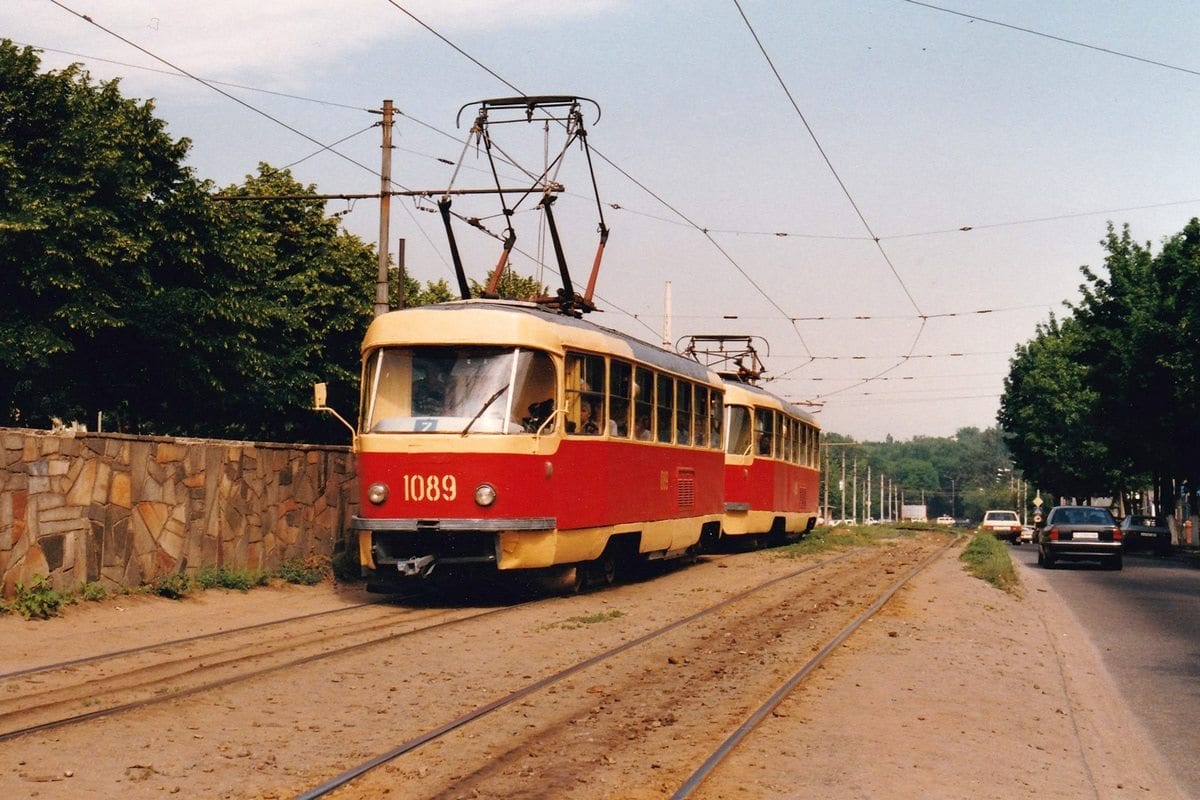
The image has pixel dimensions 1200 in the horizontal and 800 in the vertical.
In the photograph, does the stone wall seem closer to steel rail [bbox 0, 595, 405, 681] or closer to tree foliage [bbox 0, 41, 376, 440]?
steel rail [bbox 0, 595, 405, 681]

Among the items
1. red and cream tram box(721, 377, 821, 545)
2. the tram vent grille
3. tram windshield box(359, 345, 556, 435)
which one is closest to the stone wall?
tram windshield box(359, 345, 556, 435)

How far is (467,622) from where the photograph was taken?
43.0ft

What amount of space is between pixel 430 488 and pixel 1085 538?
60.9ft

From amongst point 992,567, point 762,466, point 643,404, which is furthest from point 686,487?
point 762,466

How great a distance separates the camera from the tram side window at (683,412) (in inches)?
763

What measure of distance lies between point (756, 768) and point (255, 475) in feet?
36.2

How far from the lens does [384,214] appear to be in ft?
64.3

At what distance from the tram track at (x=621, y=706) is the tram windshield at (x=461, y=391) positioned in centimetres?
283

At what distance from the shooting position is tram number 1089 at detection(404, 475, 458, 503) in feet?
46.3

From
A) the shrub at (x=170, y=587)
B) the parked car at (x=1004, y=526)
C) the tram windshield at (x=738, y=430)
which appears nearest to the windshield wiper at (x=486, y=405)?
the shrub at (x=170, y=587)

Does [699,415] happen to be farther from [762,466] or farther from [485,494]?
[485,494]

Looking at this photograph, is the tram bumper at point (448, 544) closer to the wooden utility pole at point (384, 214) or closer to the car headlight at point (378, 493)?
the car headlight at point (378, 493)

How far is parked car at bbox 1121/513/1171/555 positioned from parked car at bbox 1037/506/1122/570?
49.8ft

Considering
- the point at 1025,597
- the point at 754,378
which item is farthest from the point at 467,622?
the point at 754,378
